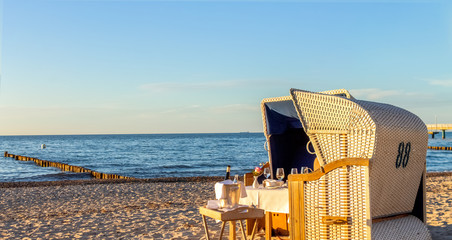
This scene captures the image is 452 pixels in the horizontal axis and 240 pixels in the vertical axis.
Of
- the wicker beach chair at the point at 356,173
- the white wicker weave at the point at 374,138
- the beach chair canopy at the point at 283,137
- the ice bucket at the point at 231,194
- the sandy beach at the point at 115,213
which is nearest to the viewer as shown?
the wicker beach chair at the point at 356,173

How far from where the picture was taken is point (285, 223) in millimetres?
5816

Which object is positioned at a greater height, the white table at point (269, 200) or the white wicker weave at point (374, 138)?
the white wicker weave at point (374, 138)

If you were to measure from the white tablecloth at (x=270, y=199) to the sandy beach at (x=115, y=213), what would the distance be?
3.90 ft

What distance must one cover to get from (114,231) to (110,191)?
21.3 ft

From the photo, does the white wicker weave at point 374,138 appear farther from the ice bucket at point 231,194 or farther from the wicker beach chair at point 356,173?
the ice bucket at point 231,194

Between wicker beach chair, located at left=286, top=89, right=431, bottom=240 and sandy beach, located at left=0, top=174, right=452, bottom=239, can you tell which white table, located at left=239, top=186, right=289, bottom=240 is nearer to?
wicker beach chair, located at left=286, top=89, right=431, bottom=240

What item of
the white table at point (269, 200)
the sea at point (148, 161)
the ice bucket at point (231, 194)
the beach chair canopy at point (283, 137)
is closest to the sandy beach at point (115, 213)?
the white table at point (269, 200)

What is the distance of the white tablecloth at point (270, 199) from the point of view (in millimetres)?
5207

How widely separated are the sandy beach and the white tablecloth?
46.8 inches

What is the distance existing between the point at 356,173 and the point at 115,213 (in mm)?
5934

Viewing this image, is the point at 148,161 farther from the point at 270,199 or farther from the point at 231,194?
the point at 231,194

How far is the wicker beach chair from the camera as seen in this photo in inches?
159

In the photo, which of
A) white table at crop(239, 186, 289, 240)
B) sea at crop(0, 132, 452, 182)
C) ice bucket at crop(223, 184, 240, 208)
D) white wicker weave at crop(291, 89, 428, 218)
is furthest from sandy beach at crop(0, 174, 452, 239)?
sea at crop(0, 132, 452, 182)

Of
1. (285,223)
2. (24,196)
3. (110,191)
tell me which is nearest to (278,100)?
(285,223)
